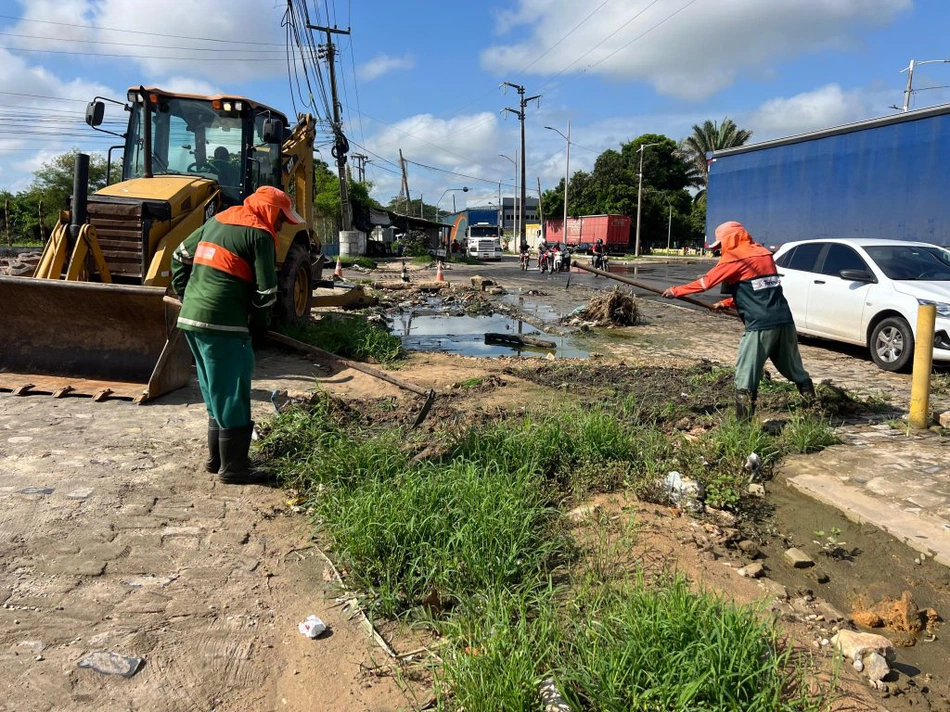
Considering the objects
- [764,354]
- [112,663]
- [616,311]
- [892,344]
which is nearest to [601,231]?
[616,311]

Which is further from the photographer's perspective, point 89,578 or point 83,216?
point 83,216

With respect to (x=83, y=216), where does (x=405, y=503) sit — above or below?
below

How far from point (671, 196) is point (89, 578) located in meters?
65.4

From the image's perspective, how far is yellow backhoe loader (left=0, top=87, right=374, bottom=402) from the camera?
625 cm

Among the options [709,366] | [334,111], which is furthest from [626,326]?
[334,111]

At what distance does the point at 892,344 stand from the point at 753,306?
140 inches

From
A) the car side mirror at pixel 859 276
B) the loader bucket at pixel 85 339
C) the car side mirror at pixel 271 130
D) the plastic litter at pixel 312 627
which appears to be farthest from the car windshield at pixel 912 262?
the loader bucket at pixel 85 339

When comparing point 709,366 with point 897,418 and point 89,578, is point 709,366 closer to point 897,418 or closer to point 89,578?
point 897,418

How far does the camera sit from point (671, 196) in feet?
208

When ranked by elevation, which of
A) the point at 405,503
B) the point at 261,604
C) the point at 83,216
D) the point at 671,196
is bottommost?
the point at 261,604

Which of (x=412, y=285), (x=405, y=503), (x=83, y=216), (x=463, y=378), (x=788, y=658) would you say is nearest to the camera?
(x=788, y=658)

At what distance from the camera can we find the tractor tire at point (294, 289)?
336 inches

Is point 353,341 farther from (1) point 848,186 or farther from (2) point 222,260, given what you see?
(1) point 848,186

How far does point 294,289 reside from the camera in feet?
30.0
